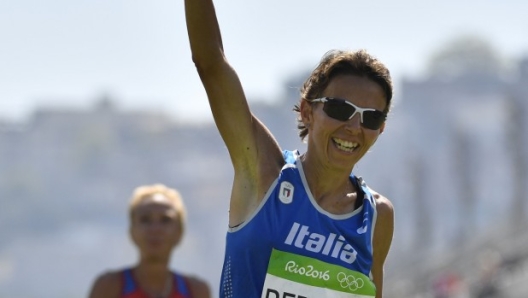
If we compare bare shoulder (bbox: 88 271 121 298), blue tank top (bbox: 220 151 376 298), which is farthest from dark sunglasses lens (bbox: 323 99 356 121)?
bare shoulder (bbox: 88 271 121 298)

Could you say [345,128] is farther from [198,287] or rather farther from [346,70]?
[198,287]

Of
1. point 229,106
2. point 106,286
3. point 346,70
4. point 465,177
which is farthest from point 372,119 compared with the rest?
point 465,177

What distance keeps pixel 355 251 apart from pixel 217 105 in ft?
2.29

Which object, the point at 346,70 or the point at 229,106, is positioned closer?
the point at 229,106

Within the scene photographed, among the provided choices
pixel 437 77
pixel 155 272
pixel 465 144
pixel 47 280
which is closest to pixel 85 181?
pixel 47 280

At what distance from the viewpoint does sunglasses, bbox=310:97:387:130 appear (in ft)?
19.1

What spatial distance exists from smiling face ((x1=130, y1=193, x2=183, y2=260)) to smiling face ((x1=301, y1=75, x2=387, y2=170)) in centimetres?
360

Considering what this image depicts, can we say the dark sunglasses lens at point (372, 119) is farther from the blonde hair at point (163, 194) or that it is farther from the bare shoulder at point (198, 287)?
the blonde hair at point (163, 194)

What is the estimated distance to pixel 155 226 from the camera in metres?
9.48

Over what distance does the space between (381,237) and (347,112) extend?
55cm

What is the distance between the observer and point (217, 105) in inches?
228

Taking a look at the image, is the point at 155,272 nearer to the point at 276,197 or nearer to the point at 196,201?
the point at 276,197

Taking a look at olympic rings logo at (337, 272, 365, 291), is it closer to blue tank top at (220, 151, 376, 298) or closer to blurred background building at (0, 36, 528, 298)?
blue tank top at (220, 151, 376, 298)

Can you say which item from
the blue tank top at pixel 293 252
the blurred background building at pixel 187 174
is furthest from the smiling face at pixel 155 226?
the blurred background building at pixel 187 174
